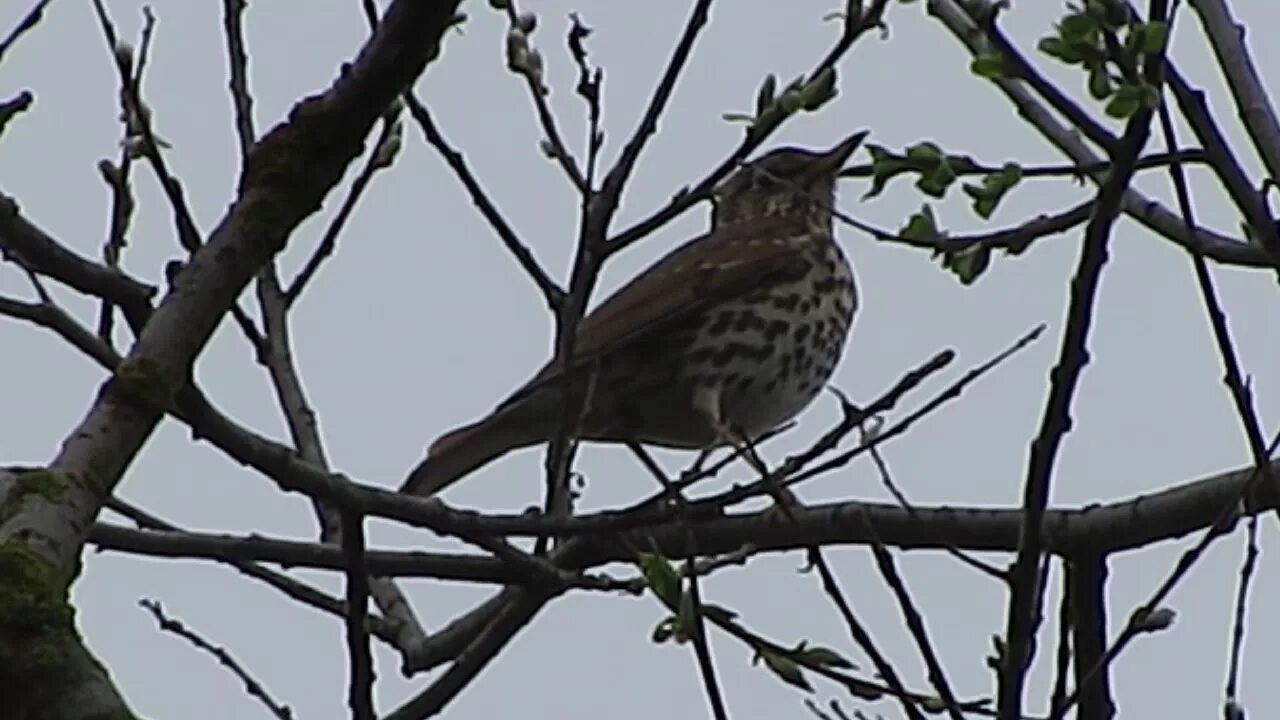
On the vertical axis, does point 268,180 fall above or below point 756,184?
below

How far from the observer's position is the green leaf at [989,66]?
123 inches

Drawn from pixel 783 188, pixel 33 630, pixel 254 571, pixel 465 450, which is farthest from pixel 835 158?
pixel 33 630

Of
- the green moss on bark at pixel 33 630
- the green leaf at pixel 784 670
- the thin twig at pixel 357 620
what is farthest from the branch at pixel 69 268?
the green leaf at pixel 784 670

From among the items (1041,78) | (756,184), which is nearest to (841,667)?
(1041,78)

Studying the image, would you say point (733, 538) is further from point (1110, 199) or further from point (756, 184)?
point (756, 184)

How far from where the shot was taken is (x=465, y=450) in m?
6.88

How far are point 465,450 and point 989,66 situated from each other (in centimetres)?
393

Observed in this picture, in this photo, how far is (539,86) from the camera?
4859 millimetres

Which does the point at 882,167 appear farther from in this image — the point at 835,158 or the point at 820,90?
the point at 835,158

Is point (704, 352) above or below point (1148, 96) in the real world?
above

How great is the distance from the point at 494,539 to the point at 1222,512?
133 centimetres

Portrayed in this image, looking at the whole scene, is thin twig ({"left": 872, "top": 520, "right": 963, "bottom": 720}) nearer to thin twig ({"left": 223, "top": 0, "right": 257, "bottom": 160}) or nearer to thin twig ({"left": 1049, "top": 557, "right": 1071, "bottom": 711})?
thin twig ({"left": 1049, "top": 557, "right": 1071, "bottom": 711})

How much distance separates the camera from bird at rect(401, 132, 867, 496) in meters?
7.04

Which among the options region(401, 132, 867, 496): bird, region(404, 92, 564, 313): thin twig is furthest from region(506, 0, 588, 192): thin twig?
region(401, 132, 867, 496): bird
